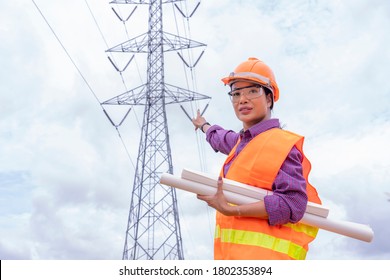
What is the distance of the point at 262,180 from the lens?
2586 mm

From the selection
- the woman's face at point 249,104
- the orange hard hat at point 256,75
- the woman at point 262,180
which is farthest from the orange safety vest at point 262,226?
the orange hard hat at point 256,75

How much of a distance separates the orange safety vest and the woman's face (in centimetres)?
12

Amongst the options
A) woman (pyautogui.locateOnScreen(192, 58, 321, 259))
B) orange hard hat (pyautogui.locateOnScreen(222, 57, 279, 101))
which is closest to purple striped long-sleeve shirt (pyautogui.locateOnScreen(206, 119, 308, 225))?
woman (pyautogui.locateOnScreen(192, 58, 321, 259))

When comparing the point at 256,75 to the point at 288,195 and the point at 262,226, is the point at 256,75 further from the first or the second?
the point at 262,226

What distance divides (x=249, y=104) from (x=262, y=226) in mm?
647

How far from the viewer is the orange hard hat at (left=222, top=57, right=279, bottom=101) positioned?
277 centimetres

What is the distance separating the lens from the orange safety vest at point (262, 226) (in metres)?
2.50

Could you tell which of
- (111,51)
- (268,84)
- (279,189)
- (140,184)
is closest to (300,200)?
(279,189)

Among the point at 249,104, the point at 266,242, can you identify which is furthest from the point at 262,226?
the point at 249,104

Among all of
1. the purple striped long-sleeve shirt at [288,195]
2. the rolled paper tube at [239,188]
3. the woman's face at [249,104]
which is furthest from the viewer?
the woman's face at [249,104]

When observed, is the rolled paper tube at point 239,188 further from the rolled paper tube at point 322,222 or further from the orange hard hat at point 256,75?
the orange hard hat at point 256,75

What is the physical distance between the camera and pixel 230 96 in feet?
9.41
